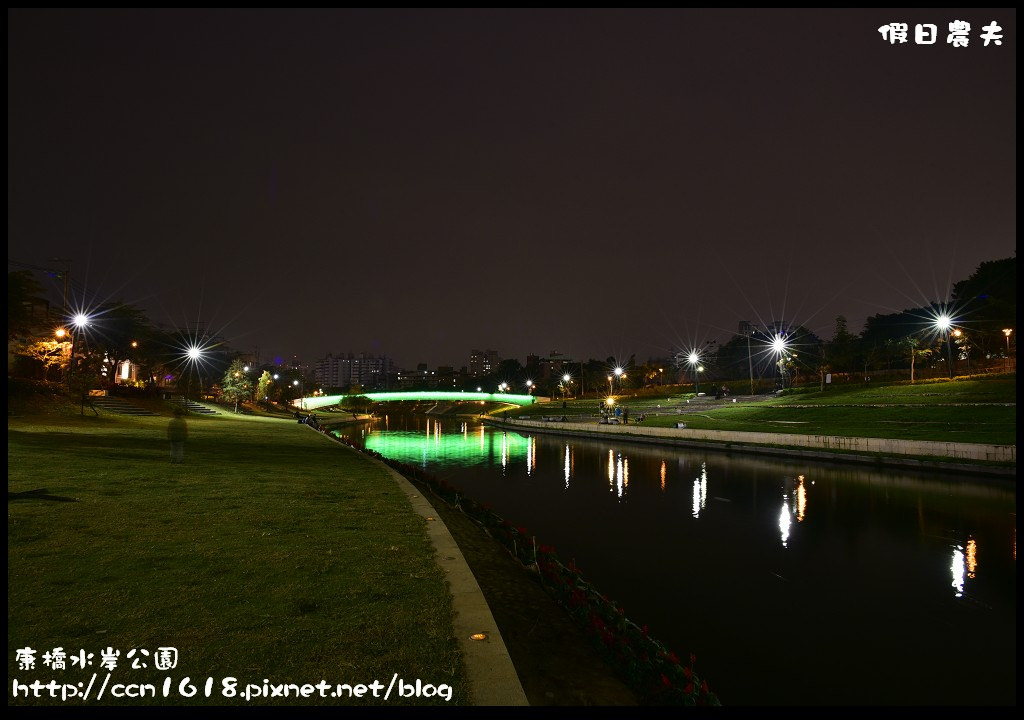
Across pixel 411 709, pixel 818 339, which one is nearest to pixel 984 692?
pixel 411 709

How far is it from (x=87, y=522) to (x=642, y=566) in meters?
10.3

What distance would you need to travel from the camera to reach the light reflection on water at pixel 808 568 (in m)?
7.14

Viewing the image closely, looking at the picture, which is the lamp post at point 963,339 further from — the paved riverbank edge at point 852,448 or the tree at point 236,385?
the tree at point 236,385

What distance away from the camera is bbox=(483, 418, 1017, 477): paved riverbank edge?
70.5ft

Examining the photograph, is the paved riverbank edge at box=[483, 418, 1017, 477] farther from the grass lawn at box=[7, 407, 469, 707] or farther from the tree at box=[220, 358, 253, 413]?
the tree at box=[220, 358, 253, 413]

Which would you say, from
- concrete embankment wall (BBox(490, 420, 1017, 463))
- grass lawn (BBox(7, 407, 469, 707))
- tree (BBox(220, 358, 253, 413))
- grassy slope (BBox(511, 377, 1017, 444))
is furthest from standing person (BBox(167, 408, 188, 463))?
tree (BBox(220, 358, 253, 413))

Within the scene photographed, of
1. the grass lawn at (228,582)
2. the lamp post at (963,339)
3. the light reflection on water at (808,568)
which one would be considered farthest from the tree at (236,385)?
the lamp post at (963,339)

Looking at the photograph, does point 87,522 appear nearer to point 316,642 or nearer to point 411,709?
point 316,642

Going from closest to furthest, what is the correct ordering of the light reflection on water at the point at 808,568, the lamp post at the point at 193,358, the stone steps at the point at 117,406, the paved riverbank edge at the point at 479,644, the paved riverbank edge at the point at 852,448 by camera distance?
1. the paved riverbank edge at the point at 479,644
2. the light reflection on water at the point at 808,568
3. the paved riverbank edge at the point at 852,448
4. the stone steps at the point at 117,406
5. the lamp post at the point at 193,358

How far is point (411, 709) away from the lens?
433 cm

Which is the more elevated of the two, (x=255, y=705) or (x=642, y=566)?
A: (x=255, y=705)

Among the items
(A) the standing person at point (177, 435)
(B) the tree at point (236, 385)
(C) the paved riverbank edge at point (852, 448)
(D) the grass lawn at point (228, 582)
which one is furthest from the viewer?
(B) the tree at point (236, 385)

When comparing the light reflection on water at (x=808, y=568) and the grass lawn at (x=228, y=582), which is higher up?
the grass lawn at (x=228, y=582)

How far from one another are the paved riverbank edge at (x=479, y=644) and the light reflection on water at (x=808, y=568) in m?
3.20
